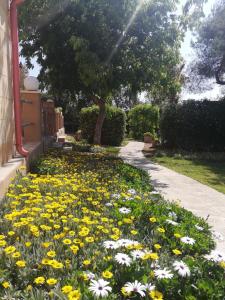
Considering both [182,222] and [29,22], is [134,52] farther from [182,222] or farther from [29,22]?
[182,222]

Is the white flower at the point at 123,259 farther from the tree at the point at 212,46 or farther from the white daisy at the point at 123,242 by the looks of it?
the tree at the point at 212,46

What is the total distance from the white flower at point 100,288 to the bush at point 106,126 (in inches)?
734

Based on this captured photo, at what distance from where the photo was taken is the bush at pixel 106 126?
21.0 m

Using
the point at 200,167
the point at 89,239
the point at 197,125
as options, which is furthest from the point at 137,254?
the point at 197,125

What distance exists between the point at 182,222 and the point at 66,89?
10.4m

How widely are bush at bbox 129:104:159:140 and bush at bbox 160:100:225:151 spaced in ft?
29.4

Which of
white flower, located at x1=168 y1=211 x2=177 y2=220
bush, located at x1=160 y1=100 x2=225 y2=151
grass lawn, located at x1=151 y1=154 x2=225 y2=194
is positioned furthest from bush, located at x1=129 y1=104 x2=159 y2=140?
white flower, located at x1=168 y1=211 x2=177 y2=220

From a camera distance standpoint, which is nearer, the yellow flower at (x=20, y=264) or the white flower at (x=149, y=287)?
the white flower at (x=149, y=287)

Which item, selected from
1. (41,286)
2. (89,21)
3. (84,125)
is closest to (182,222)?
(41,286)

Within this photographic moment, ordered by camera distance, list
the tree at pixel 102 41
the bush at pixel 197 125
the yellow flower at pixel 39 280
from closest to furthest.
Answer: the yellow flower at pixel 39 280 < the tree at pixel 102 41 < the bush at pixel 197 125

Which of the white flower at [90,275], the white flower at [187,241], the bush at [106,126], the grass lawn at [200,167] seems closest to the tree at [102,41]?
the grass lawn at [200,167]

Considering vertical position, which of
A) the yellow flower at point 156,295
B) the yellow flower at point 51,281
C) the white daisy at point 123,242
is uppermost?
the white daisy at point 123,242

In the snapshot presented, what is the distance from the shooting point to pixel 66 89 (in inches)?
537

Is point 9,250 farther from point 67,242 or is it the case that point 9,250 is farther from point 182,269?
point 182,269
